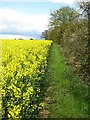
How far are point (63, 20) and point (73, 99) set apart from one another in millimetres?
62566

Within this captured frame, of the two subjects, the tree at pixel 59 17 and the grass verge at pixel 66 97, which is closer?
the grass verge at pixel 66 97

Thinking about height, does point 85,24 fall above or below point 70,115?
above

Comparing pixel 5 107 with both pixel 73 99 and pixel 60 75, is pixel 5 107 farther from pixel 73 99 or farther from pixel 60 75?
pixel 60 75

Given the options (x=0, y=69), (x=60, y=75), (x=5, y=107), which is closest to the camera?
(x=5, y=107)

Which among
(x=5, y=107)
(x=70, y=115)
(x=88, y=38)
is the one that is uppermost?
(x=88, y=38)

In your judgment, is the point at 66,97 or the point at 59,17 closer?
the point at 66,97

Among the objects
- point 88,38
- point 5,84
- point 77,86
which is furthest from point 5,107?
point 77,86

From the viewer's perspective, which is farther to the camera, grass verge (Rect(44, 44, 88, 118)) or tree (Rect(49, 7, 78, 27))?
tree (Rect(49, 7, 78, 27))

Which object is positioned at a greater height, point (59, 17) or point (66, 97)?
point (59, 17)

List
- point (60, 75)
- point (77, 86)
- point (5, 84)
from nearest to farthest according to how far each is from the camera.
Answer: point (5, 84)
point (77, 86)
point (60, 75)

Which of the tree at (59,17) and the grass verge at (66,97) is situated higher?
the tree at (59,17)

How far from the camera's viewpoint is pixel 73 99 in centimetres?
1135

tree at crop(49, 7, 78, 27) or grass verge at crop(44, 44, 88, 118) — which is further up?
tree at crop(49, 7, 78, 27)

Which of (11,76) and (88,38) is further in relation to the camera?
(88,38)
